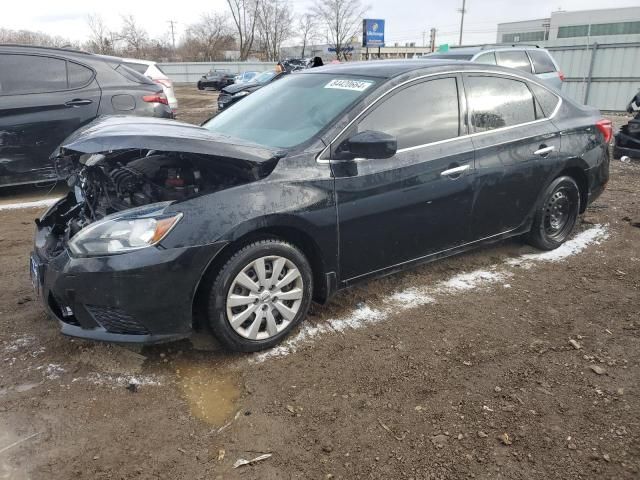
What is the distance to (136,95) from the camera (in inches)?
257

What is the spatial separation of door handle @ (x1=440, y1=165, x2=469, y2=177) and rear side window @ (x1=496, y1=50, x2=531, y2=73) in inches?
287

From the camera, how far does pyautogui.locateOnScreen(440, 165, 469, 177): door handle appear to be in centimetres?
353

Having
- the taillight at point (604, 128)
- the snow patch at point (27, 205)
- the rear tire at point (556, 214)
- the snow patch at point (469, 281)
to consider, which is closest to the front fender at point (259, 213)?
the snow patch at point (469, 281)

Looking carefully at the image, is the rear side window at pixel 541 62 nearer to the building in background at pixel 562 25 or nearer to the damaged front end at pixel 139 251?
the damaged front end at pixel 139 251

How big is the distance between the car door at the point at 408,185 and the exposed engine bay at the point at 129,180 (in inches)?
24.8

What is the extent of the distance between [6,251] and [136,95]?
2.78 meters

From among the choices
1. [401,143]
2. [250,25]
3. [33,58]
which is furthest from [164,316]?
[250,25]

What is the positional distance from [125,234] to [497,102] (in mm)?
2910

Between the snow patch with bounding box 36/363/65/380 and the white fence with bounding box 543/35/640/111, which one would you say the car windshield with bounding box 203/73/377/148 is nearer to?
the snow patch with bounding box 36/363/65/380

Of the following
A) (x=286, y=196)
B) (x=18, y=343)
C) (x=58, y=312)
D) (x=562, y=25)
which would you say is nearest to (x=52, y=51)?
(x=18, y=343)

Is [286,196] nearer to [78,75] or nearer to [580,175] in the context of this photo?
A: [580,175]

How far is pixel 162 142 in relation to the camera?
8.62 feet

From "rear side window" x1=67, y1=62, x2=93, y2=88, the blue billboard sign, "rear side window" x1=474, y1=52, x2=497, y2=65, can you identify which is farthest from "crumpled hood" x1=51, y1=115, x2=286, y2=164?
the blue billboard sign

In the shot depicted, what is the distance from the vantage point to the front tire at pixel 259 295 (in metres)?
2.78
